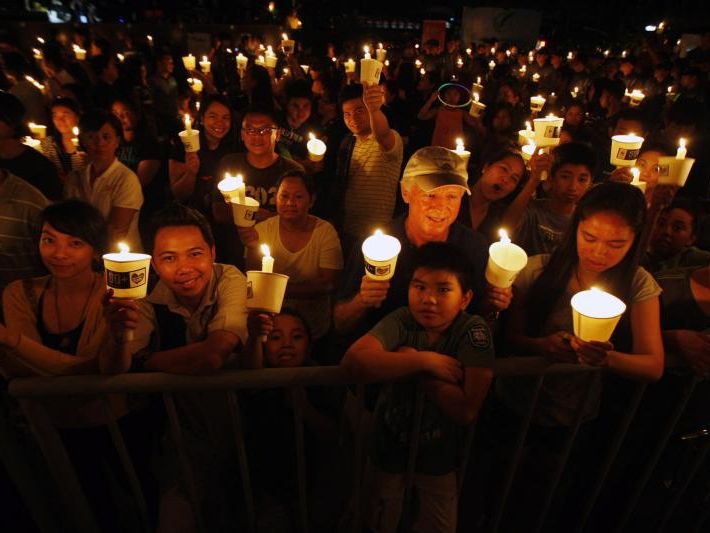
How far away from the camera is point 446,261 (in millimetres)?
2277

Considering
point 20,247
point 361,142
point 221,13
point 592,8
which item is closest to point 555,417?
point 361,142

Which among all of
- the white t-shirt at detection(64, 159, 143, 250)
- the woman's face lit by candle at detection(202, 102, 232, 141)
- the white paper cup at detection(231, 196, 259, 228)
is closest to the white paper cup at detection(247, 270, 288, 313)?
the white paper cup at detection(231, 196, 259, 228)

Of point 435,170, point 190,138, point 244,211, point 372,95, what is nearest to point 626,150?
point 435,170

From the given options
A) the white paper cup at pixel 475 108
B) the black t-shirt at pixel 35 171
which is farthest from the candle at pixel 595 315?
the white paper cup at pixel 475 108

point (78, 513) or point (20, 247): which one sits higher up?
point (20, 247)

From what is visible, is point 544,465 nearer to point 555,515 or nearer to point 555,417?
point 555,417

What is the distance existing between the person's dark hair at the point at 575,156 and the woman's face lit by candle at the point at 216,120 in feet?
10.9

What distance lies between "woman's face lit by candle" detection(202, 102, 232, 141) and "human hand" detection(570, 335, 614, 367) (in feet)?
13.7

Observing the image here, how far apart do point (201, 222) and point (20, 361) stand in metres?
1.09

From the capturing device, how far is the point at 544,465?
106 inches

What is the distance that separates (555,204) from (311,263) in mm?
1990

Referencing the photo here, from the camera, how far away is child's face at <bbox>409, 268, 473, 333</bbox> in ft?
7.36

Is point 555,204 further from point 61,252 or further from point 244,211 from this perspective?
point 61,252

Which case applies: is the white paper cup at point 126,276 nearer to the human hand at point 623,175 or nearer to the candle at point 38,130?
the human hand at point 623,175
